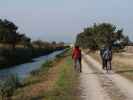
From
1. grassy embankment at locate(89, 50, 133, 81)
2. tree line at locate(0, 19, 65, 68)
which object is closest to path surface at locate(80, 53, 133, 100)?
grassy embankment at locate(89, 50, 133, 81)

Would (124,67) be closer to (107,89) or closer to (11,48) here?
(107,89)

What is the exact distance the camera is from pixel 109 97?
61.7 feet

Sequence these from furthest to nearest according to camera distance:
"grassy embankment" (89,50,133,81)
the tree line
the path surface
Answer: the tree line, "grassy embankment" (89,50,133,81), the path surface

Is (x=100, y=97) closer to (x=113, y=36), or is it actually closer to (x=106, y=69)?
(x=106, y=69)

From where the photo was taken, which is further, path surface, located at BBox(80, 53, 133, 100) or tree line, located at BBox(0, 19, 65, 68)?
tree line, located at BBox(0, 19, 65, 68)

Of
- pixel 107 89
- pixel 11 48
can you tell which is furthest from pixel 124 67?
pixel 11 48

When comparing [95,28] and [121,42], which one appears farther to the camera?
[95,28]

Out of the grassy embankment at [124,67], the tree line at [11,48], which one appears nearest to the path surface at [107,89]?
the grassy embankment at [124,67]

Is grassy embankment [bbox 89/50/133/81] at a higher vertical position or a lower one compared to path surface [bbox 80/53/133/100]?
higher

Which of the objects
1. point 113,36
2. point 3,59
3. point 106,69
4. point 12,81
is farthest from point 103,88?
point 113,36

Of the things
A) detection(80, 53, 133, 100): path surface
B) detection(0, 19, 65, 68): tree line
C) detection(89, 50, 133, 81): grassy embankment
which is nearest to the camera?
detection(80, 53, 133, 100): path surface

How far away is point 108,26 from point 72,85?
6496cm

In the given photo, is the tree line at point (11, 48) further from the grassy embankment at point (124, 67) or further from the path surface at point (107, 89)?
the path surface at point (107, 89)

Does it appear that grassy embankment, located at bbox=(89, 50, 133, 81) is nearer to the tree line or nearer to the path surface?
the path surface
